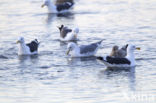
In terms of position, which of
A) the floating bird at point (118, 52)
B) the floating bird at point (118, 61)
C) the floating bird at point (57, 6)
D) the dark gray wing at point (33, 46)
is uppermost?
the floating bird at point (57, 6)

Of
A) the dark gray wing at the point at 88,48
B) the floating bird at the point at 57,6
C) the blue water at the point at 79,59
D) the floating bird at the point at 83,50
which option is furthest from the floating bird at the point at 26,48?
the floating bird at the point at 57,6

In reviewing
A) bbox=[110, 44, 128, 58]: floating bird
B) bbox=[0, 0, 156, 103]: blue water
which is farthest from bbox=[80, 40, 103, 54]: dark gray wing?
bbox=[110, 44, 128, 58]: floating bird

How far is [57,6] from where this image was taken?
28.4 metres

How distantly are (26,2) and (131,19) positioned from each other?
7366mm

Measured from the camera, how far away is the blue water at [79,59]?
1370 cm

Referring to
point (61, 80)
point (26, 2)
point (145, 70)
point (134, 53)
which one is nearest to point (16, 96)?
point (61, 80)

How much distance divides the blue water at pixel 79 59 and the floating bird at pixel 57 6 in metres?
0.43

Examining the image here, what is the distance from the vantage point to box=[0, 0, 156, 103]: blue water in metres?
13.7

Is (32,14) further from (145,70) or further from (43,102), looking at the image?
(43,102)

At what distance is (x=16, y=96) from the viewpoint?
1357 cm

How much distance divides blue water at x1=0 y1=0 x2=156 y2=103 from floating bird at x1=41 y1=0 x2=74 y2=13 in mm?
430

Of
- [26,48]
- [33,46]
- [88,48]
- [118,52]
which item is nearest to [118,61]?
[118,52]

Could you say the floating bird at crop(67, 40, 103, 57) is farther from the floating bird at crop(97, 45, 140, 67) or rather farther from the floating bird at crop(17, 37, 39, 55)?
the floating bird at crop(97, 45, 140, 67)

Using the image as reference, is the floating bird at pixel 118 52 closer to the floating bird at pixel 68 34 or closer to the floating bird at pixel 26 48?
the floating bird at pixel 26 48
